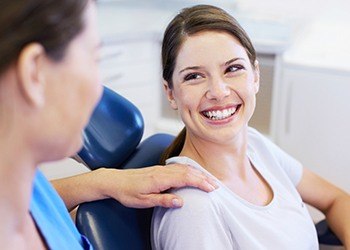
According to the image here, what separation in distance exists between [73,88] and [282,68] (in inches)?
71.6

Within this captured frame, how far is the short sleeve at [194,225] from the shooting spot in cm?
107

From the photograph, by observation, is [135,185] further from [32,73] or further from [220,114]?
[32,73]

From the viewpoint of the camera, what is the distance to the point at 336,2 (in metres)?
2.55

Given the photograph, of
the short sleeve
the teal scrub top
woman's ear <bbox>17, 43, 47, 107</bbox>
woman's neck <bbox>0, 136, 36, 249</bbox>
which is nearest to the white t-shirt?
the short sleeve

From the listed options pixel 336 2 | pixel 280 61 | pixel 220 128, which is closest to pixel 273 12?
pixel 336 2

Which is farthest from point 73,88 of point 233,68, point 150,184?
point 233,68

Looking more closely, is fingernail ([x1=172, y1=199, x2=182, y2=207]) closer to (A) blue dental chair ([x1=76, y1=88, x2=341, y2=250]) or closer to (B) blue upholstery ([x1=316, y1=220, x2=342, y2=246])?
(A) blue dental chair ([x1=76, y1=88, x2=341, y2=250])

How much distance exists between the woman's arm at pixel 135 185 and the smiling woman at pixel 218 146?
0.03 meters

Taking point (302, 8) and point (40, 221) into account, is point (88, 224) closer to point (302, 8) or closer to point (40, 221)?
point (40, 221)

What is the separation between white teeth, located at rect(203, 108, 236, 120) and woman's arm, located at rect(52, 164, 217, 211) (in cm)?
13

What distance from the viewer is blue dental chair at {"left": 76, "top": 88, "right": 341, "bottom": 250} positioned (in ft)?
3.72

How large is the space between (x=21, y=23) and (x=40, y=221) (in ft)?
1.31

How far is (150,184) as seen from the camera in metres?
1.10

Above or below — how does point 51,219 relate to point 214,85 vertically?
below
